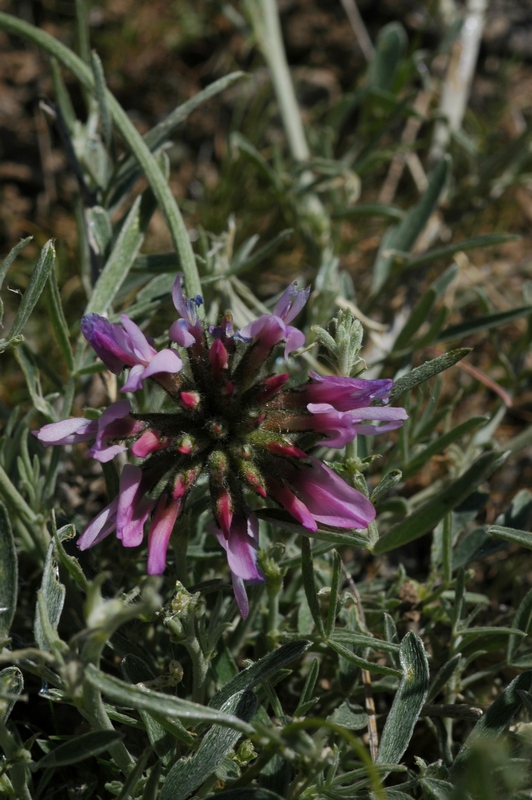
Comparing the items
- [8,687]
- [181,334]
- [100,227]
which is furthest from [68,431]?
[100,227]

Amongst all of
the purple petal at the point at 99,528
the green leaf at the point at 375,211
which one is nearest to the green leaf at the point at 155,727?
the purple petal at the point at 99,528

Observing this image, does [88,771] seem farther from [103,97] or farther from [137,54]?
[137,54]

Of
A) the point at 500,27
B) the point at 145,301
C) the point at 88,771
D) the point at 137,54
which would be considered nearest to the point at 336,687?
the point at 88,771

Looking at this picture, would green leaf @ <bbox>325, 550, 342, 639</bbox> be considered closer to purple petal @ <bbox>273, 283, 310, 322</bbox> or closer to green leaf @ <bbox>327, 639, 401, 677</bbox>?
green leaf @ <bbox>327, 639, 401, 677</bbox>

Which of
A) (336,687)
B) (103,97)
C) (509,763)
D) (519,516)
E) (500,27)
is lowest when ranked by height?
(336,687)

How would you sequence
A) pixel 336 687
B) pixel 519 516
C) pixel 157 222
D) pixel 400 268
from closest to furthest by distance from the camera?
pixel 336 687 → pixel 519 516 → pixel 400 268 → pixel 157 222

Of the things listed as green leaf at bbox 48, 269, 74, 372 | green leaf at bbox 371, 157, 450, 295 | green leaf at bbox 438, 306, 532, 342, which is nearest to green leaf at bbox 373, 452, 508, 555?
green leaf at bbox 48, 269, 74, 372

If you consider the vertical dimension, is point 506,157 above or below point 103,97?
below

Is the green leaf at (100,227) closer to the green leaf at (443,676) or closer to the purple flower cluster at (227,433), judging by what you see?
the purple flower cluster at (227,433)
